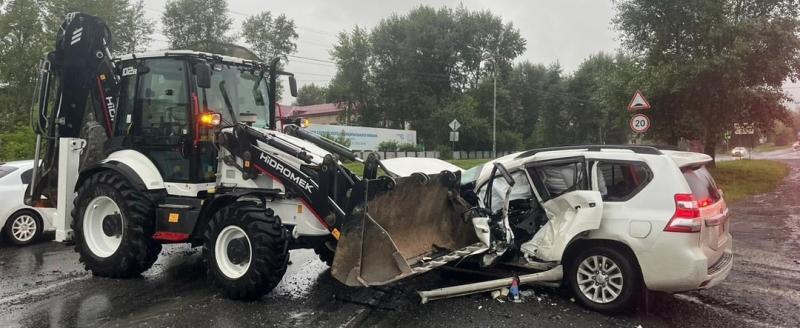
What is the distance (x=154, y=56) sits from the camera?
264 inches

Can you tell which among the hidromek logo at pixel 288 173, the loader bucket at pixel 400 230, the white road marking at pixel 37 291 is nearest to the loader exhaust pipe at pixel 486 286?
the loader bucket at pixel 400 230

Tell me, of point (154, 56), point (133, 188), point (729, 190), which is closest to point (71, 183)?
point (133, 188)

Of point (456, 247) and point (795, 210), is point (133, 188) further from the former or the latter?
point (795, 210)

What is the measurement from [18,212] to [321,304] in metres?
6.27

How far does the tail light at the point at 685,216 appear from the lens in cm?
491

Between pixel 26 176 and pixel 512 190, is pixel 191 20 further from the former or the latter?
pixel 512 190

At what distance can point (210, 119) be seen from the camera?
20.8 ft

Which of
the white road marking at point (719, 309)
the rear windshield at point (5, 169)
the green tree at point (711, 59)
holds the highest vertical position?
the green tree at point (711, 59)

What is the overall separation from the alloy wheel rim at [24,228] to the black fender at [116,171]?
281 centimetres

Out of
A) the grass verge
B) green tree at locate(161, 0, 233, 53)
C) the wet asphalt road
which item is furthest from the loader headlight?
green tree at locate(161, 0, 233, 53)

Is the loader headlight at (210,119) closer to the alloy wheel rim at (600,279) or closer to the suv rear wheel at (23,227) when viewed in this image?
the alloy wheel rim at (600,279)

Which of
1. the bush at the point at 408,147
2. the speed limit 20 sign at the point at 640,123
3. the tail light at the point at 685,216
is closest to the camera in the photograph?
the tail light at the point at 685,216

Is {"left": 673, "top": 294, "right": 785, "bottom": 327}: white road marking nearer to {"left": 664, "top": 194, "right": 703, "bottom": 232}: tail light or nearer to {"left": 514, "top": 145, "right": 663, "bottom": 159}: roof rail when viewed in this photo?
{"left": 664, "top": 194, "right": 703, "bottom": 232}: tail light

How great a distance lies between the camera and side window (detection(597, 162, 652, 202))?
209 inches
